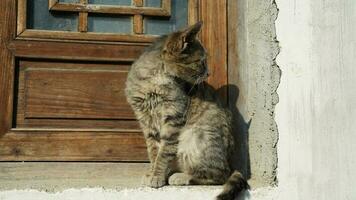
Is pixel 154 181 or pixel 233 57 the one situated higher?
pixel 233 57

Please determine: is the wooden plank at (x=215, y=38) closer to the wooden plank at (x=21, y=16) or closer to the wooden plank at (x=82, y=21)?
the wooden plank at (x=82, y=21)

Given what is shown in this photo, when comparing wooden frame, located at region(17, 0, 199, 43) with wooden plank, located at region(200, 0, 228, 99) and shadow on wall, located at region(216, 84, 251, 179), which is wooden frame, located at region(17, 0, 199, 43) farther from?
shadow on wall, located at region(216, 84, 251, 179)

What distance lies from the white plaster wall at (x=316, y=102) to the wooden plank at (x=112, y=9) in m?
0.73

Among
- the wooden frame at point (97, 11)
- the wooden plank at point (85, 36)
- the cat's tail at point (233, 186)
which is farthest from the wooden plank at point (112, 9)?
the cat's tail at point (233, 186)

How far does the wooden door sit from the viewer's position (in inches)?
118

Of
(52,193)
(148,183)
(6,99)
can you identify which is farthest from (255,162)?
(6,99)

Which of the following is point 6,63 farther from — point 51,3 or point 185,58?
point 185,58

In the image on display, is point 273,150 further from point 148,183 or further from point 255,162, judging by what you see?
point 148,183

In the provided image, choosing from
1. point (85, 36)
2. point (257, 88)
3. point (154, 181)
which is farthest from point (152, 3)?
point (154, 181)

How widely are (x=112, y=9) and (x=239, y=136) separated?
107 cm

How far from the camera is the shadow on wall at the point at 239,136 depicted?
3045 millimetres

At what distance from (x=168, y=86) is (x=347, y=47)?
102cm

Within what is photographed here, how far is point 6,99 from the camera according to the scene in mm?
2965

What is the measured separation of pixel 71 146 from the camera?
3.04 metres
